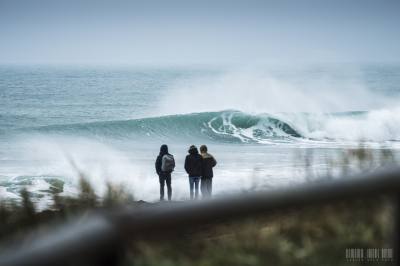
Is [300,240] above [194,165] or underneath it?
above

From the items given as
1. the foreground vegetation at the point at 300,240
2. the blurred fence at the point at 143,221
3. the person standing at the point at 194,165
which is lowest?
the person standing at the point at 194,165

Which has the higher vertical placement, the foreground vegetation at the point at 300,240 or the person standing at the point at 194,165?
the foreground vegetation at the point at 300,240

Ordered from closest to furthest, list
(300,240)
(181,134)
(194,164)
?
(300,240) < (194,164) < (181,134)

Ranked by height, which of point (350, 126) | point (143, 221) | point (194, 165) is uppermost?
point (143, 221)

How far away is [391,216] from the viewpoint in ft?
5.40

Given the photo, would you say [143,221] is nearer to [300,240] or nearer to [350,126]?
[300,240]

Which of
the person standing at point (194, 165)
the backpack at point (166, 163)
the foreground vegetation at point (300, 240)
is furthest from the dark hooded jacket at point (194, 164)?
the foreground vegetation at point (300, 240)

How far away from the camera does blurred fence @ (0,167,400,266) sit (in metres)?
0.83

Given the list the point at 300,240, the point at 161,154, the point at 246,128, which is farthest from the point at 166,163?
the point at 246,128

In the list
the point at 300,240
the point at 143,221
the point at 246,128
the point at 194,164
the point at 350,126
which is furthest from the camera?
the point at 350,126

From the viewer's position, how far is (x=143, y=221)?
3.12 ft

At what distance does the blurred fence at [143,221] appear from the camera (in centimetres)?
83

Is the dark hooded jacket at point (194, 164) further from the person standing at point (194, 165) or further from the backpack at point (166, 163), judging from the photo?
the backpack at point (166, 163)

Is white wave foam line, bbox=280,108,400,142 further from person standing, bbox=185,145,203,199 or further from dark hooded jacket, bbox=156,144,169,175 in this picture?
person standing, bbox=185,145,203,199
